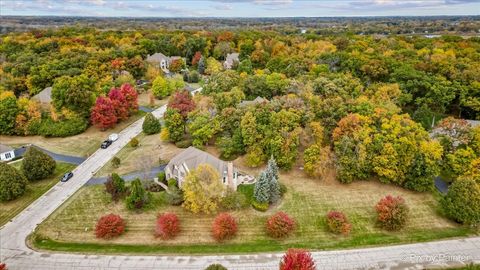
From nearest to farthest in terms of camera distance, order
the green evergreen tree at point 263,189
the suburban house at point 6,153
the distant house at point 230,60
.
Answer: the green evergreen tree at point 263,189 < the suburban house at point 6,153 < the distant house at point 230,60

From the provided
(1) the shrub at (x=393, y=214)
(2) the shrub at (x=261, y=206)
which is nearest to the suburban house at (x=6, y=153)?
(2) the shrub at (x=261, y=206)

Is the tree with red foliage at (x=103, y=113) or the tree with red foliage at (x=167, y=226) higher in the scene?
the tree with red foliage at (x=103, y=113)

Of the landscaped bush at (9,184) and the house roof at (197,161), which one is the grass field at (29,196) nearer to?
the landscaped bush at (9,184)

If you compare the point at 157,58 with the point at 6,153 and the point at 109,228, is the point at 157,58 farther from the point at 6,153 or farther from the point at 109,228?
the point at 109,228

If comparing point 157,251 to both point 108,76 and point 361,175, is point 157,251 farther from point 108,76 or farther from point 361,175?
point 108,76

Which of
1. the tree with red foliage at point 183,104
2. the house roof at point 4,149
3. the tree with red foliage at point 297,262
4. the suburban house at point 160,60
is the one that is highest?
the suburban house at point 160,60

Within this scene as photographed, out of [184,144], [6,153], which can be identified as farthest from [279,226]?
[6,153]

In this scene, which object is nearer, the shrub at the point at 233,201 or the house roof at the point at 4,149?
the shrub at the point at 233,201
